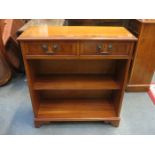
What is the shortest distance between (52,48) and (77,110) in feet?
2.46

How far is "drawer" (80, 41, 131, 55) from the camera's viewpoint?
1.13 m

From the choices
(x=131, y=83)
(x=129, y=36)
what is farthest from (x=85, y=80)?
(x=131, y=83)

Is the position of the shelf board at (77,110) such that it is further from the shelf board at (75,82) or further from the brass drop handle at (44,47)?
the brass drop handle at (44,47)

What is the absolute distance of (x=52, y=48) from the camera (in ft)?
3.74

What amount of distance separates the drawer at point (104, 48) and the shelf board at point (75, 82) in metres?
0.35

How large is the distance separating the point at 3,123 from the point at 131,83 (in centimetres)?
156

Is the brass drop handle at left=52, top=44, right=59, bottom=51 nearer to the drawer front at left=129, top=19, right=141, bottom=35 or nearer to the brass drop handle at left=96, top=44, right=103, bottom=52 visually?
the brass drop handle at left=96, top=44, right=103, bottom=52

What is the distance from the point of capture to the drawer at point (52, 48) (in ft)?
3.68

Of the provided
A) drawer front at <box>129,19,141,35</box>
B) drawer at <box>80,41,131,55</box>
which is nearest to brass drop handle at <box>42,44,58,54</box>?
drawer at <box>80,41,131,55</box>

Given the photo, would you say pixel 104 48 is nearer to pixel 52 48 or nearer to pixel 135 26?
pixel 52 48

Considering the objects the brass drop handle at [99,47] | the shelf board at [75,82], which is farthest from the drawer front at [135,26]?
the brass drop handle at [99,47]
